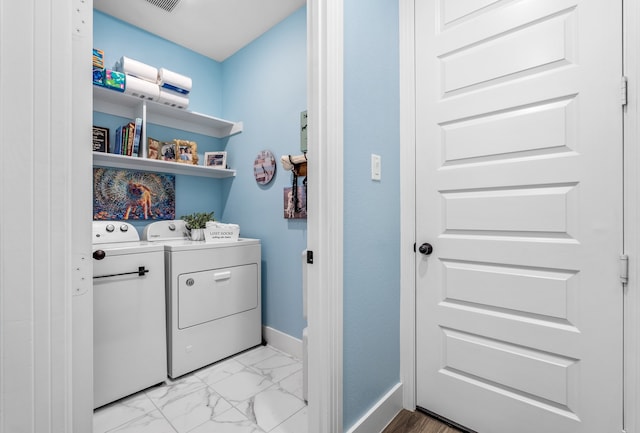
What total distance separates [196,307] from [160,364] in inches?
15.0

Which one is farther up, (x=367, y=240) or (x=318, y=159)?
(x=318, y=159)

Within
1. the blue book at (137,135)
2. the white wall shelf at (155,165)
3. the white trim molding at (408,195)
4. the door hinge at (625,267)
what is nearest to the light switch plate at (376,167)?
the white trim molding at (408,195)

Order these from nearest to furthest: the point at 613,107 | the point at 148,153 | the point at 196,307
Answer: the point at 613,107
the point at 196,307
the point at 148,153

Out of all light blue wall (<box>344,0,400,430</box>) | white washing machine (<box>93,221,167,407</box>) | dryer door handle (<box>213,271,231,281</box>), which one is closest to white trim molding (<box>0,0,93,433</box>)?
light blue wall (<box>344,0,400,430</box>)

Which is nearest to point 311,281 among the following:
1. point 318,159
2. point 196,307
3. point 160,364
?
point 318,159

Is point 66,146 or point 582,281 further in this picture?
point 582,281

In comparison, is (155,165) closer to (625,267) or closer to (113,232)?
(113,232)

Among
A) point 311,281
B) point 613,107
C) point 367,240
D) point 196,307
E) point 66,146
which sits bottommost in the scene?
point 196,307

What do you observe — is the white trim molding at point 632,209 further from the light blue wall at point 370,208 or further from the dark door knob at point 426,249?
the light blue wall at point 370,208

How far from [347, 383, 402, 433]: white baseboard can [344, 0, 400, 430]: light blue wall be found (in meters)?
0.02

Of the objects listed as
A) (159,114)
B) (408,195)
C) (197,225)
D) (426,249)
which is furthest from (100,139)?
(426,249)

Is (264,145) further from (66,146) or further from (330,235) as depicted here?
(66,146)

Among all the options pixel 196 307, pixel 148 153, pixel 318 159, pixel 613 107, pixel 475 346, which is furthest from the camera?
pixel 148 153

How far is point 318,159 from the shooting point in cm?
116
